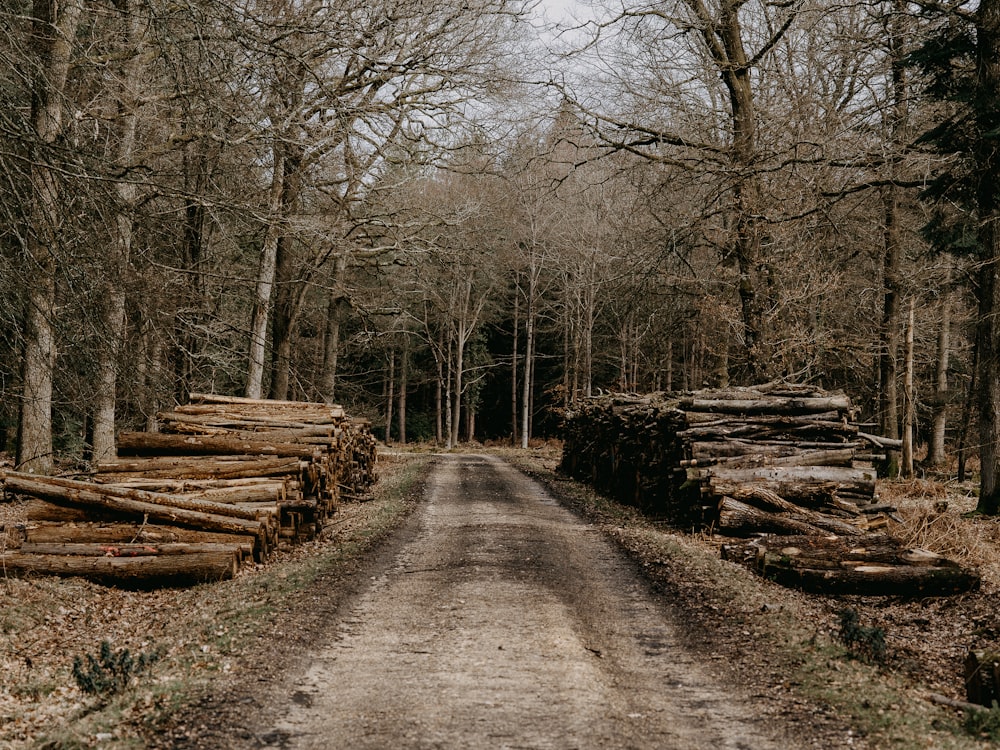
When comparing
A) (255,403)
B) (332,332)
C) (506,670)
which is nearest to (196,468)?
(255,403)

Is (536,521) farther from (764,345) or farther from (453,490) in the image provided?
(764,345)

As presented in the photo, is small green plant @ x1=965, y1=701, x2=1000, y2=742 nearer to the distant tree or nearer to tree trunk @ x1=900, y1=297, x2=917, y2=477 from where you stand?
the distant tree

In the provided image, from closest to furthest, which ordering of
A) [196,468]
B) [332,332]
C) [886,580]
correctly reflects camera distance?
[886,580]
[196,468]
[332,332]

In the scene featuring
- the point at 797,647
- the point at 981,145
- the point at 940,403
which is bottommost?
the point at 797,647

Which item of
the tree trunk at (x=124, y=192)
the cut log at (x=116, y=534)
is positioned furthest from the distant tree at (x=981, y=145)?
the tree trunk at (x=124, y=192)

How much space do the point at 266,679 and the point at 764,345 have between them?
536 inches

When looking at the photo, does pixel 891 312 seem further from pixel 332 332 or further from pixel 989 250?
pixel 332 332

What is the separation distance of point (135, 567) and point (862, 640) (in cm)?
690

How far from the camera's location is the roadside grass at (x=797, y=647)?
4.71 metres

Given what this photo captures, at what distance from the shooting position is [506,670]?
18.5ft

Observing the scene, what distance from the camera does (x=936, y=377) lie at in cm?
2603

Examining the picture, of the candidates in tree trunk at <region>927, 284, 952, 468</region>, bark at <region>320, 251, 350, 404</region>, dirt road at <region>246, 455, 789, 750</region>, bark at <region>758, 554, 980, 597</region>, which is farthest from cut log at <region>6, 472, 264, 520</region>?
tree trunk at <region>927, 284, 952, 468</region>

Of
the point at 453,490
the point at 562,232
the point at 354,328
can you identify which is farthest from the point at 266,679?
the point at 354,328

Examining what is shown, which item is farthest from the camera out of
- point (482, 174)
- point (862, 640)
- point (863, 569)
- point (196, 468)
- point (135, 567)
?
point (482, 174)
